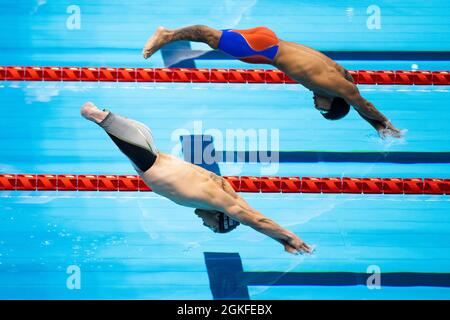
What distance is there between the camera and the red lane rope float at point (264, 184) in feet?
17.4

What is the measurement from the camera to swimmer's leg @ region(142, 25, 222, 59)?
4.95m

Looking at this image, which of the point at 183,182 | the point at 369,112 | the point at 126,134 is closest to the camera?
the point at 126,134

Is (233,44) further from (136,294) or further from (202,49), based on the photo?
(136,294)

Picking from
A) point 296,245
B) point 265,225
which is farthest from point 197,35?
point 296,245

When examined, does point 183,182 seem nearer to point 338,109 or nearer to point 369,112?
point 338,109

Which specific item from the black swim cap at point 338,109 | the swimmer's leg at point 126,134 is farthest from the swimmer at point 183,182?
the black swim cap at point 338,109

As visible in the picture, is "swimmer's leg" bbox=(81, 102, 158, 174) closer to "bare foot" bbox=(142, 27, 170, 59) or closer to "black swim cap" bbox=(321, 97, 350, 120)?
"bare foot" bbox=(142, 27, 170, 59)

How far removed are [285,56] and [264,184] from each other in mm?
774

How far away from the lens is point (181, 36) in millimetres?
4992

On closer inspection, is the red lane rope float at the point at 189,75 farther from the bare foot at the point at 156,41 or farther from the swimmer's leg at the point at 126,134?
the swimmer's leg at the point at 126,134

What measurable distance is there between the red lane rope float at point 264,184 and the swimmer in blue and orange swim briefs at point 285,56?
0.52m

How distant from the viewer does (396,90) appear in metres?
5.48

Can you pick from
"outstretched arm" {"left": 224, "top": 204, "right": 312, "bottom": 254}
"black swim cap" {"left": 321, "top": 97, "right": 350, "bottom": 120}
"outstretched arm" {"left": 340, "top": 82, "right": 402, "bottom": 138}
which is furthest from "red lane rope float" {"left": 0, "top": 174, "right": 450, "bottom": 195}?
"outstretched arm" {"left": 224, "top": 204, "right": 312, "bottom": 254}
